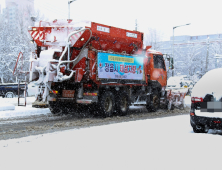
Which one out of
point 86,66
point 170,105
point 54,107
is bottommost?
point 170,105

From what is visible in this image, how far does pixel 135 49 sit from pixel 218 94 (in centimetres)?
687

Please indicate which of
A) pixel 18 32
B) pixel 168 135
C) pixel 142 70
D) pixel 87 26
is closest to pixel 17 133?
pixel 168 135

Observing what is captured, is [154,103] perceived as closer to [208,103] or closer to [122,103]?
[122,103]

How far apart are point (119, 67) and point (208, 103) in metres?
5.46

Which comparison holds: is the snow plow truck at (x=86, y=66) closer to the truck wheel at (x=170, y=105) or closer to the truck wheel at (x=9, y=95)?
the truck wheel at (x=170, y=105)

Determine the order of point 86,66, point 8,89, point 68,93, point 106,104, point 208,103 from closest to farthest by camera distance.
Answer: point 208,103 → point 86,66 → point 68,93 → point 106,104 → point 8,89

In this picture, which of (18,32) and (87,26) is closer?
(87,26)

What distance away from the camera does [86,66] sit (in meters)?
10.8

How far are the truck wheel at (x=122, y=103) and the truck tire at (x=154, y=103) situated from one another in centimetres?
188

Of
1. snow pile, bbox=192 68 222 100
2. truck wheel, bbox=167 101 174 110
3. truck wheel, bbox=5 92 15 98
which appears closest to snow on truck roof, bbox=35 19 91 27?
snow pile, bbox=192 68 222 100

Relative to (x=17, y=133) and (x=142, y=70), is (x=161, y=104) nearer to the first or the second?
(x=142, y=70)

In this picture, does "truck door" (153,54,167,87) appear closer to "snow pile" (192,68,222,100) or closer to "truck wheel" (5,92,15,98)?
"snow pile" (192,68,222,100)

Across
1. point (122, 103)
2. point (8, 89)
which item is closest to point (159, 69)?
point (122, 103)

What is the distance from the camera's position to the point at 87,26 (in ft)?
35.2
